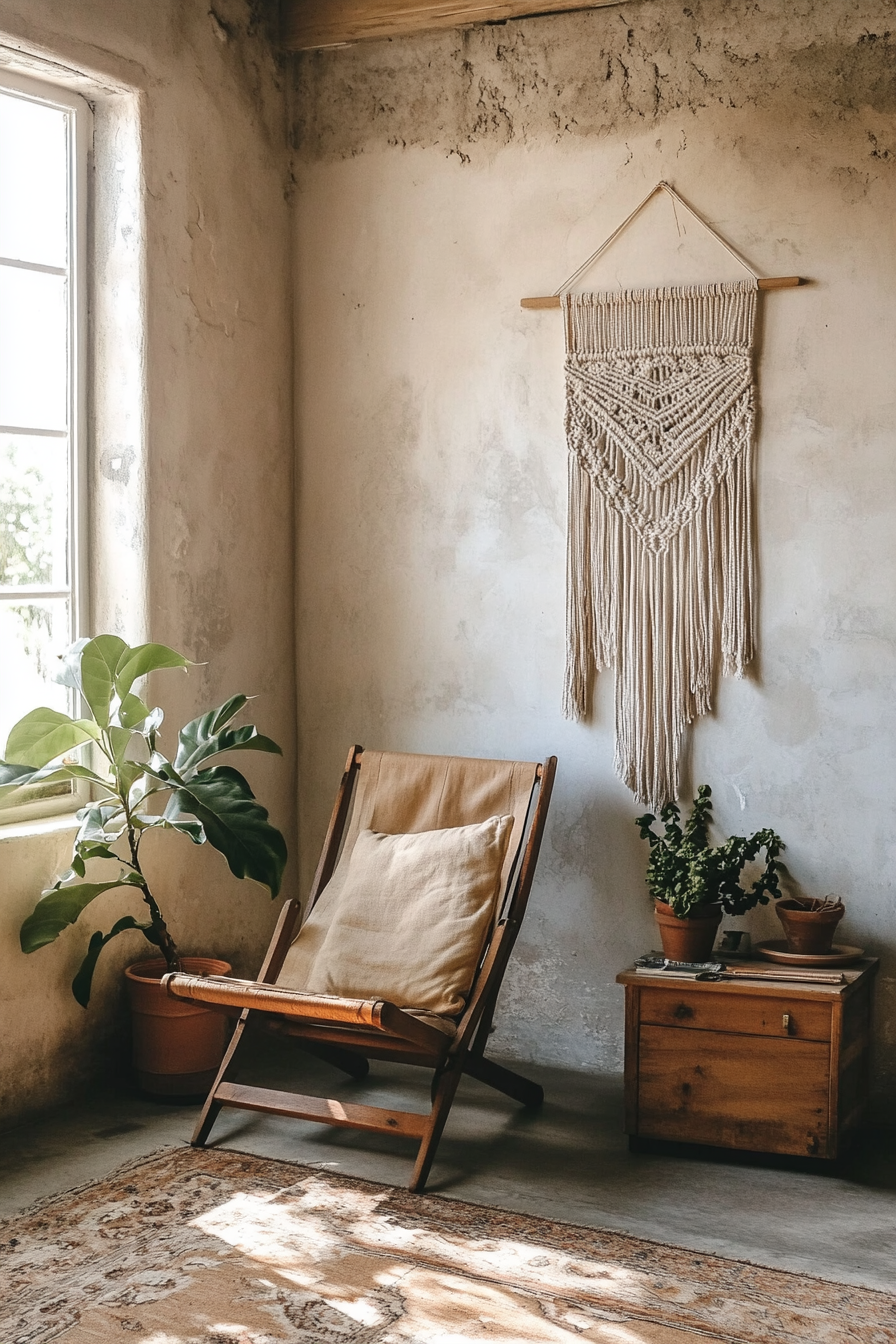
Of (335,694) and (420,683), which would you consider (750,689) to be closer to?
(420,683)

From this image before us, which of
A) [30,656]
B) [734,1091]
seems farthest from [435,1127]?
[30,656]

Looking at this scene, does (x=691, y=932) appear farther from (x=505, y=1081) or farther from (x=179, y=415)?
(x=179, y=415)

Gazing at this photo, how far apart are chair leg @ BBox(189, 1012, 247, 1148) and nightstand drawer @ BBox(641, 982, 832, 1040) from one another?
1.01m

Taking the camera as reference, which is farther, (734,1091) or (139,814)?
(139,814)

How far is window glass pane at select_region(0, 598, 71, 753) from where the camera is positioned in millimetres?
3535

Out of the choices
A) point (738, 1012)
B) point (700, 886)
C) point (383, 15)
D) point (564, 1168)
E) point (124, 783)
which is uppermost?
point (383, 15)

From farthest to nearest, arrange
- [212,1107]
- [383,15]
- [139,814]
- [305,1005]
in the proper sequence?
[383,15] → [139,814] → [212,1107] → [305,1005]

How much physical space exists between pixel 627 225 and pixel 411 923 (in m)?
2.05

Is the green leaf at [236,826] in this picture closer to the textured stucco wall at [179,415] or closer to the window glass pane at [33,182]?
the textured stucco wall at [179,415]

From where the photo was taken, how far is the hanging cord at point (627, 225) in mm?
3648

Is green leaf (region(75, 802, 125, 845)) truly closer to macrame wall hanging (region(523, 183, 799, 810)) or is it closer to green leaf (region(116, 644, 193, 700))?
green leaf (region(116, 644, 193, 700))

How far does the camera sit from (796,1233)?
2.82 meters

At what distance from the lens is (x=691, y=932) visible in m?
3.36

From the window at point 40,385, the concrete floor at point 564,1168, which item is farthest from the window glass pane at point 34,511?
the concrete floor at point 564,1168
